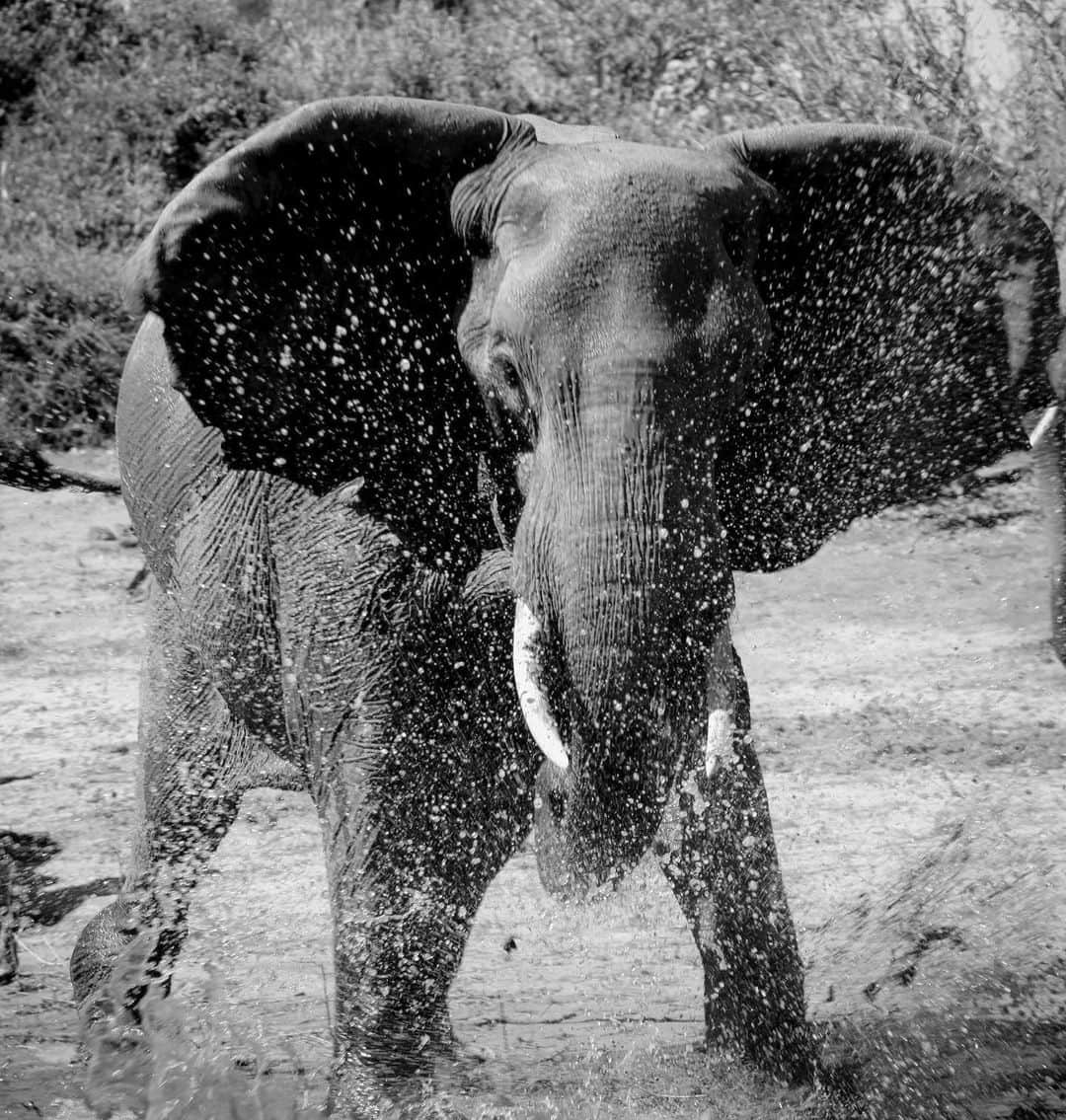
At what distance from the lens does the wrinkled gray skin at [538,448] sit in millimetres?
2953

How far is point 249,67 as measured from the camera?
561 inches

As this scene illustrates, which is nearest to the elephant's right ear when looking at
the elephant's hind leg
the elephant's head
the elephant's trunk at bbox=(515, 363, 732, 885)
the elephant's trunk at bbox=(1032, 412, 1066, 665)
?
the elephant's head

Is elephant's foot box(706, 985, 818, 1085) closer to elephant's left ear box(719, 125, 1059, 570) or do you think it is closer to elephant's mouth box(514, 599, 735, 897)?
elephant's mouth box(514, 599, 735, 897)

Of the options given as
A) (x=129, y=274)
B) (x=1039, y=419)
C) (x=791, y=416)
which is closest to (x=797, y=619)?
(x=1039, y=419)

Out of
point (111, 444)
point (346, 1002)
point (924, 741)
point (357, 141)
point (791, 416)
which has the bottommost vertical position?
Result: point (111, 444)

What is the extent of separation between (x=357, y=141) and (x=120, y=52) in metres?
12.3

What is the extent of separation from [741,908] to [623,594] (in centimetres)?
111

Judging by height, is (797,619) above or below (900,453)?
below

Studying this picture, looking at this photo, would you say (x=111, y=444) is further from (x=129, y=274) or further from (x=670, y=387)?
(x=670, y=387)

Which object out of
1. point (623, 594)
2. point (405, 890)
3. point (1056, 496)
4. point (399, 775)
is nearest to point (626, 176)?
point (623, 594)

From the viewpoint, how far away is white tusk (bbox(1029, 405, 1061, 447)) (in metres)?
4.18

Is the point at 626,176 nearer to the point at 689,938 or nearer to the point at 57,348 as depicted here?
the point at 689,938

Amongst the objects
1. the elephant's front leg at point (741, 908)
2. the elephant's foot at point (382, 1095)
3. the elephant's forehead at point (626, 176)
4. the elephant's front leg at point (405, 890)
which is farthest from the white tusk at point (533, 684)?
the elephant's foot at point (382, 1095)

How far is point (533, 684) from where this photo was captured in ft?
9.86
